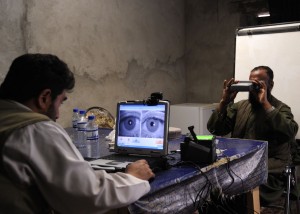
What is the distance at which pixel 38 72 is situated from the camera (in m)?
1.18

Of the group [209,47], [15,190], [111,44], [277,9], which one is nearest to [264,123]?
[277,9]

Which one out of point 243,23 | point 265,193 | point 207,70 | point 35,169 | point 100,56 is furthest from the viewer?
point 207,70

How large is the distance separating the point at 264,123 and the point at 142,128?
50.5 inches

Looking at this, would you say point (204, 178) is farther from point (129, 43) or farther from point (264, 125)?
point (129, 43)

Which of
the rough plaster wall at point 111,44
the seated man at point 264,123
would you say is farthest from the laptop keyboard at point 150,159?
the rough plaster wall at point 111,44

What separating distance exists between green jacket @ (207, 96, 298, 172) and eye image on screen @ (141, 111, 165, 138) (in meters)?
1.19

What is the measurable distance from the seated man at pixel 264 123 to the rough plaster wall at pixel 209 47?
70.4 inches

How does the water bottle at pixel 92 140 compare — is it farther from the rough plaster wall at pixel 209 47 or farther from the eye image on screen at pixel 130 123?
the rough plaster wall at pixel 209 47

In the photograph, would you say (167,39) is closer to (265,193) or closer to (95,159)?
(265,193)

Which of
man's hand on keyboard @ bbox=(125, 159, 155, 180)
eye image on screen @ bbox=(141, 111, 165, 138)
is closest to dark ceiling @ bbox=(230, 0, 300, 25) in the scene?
eye image on screen @ bbox=(141, 111, 165, 138)

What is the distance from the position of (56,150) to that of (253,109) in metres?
2.14

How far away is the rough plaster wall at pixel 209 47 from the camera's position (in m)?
4.72

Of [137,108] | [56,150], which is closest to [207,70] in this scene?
[137,108]

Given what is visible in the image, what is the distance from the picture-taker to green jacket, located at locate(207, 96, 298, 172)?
2.63 m
